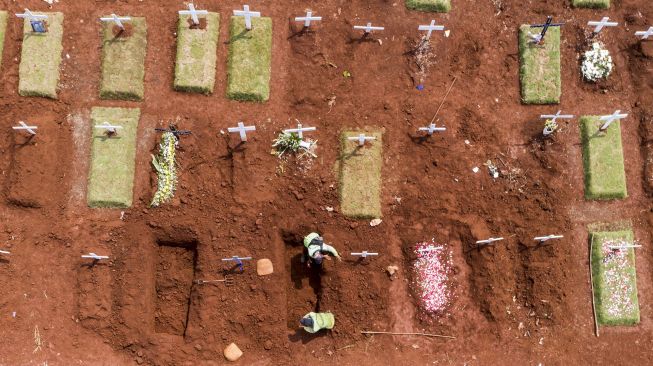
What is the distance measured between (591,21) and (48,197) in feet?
53.9

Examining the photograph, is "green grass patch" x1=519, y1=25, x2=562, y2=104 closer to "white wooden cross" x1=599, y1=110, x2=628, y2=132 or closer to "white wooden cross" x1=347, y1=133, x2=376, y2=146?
"white wooden cross" x1=599, y1=110, x2=628, y2=132

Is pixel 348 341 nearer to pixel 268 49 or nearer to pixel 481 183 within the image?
pixel 481 183

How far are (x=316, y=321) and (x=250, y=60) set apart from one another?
740cm

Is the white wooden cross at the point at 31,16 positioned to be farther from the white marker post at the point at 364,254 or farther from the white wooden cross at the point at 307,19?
the white marker post at the point at 364,254

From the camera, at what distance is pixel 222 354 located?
12328 millimetres

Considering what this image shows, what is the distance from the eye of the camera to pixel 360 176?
1310cm

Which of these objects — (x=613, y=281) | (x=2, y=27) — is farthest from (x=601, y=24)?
(x=2, y=27)

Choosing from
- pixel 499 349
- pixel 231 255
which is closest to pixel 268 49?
pixel 231 255

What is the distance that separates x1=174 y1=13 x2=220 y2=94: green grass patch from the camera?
1318 centimetres

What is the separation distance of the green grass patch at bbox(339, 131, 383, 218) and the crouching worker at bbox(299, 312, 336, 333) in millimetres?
2770

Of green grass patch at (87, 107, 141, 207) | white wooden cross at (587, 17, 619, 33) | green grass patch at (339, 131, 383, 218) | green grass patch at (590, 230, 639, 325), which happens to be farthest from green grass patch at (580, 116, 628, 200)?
green grass patch at (87, 107, 141, 207)

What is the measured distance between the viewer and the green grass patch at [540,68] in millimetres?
13727

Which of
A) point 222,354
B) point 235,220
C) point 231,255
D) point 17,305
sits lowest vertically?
point 222,354

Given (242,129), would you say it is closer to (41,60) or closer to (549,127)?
(41,60)
